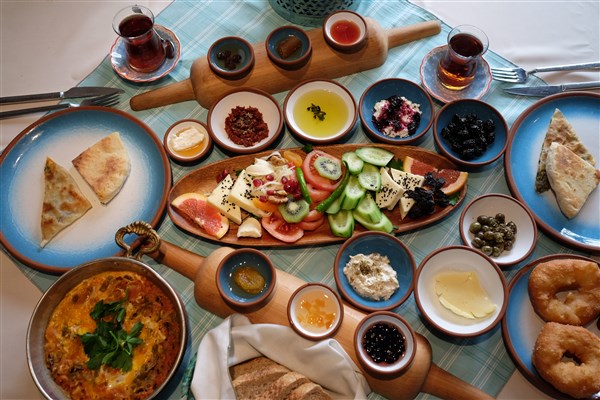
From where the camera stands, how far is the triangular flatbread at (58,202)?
3.46 metres

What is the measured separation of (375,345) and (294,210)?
0.97 metres

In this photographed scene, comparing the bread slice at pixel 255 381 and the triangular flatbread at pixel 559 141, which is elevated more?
the triangular flatbread at pixel 559 141

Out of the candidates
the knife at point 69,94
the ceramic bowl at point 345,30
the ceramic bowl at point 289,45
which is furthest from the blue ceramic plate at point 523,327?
the knife at point 69,94

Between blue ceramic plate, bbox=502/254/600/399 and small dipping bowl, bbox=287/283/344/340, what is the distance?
3.20ft

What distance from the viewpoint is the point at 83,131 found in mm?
3807

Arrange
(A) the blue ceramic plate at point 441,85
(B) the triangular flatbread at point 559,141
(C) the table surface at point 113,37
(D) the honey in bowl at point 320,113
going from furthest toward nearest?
(C) the table surface at point 113,37
(A) the blue ceramic plate at point 441,85
(D) the honey in bowl at point 320,113
(B) the triangular flatbread at point 559,141

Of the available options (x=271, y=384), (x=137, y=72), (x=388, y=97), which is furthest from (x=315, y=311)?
(x=137, y=72)

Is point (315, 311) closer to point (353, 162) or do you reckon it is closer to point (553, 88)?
point (353, 162)

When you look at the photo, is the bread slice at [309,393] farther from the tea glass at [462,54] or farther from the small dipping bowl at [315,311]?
the tea glass at [462,54]

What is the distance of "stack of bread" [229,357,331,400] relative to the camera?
112 inches

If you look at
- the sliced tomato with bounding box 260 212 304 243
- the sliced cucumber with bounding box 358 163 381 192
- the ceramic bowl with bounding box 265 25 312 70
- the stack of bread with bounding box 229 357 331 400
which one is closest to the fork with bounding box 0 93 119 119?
the ceramic bowl with bounding box 265 25 312 70

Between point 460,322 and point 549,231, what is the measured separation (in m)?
0.85

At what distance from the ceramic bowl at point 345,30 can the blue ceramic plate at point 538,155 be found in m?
1.26

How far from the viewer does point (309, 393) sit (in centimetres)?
282
